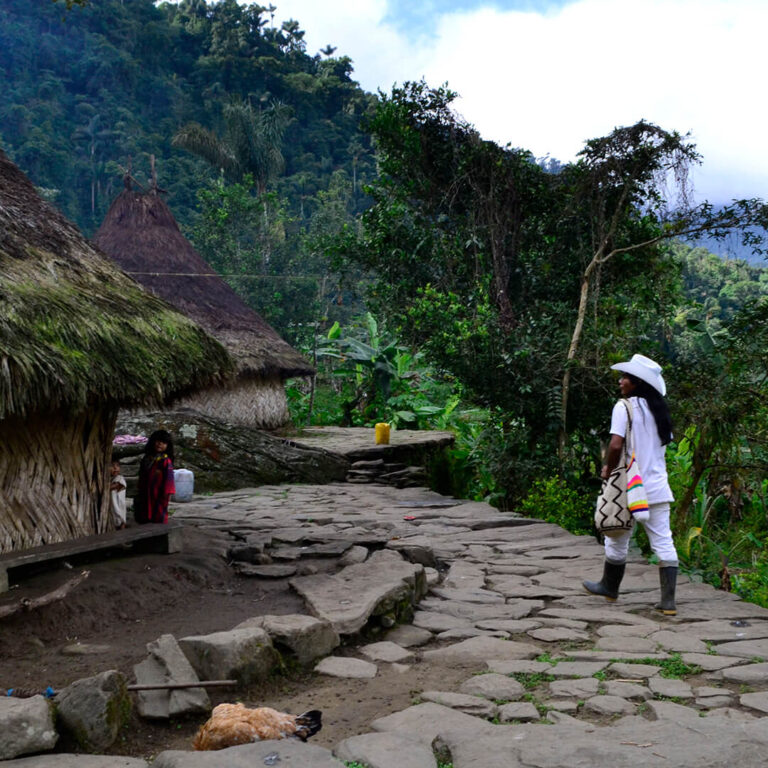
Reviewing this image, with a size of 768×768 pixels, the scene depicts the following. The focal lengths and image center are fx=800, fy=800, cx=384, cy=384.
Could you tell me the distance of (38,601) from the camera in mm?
4051

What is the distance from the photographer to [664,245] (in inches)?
360

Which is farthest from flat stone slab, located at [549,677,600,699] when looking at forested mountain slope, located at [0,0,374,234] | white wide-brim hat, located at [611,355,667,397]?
forested mountain slope, located at [0,0,374,234]

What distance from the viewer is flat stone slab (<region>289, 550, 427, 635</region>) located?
4254 millimetres

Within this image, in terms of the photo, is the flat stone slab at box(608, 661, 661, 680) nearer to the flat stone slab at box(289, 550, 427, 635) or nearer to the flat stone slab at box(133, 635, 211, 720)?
the flat stone slab at box(289, 550, 427, 635)

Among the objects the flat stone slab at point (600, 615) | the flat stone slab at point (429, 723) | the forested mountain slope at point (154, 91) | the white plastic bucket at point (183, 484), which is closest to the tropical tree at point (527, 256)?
the white plastic bucket at point (183, 484)

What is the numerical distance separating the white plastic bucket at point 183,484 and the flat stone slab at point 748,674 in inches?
249

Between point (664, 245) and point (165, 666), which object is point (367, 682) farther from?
point (664, 245)

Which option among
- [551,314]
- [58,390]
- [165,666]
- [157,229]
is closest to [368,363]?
[157,229]

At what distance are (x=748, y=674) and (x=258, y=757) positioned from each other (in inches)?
88.4

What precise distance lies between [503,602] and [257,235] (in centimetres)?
2156

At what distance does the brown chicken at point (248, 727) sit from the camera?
2.83 m

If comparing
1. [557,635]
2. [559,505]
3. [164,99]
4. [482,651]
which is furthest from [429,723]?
[164,99]

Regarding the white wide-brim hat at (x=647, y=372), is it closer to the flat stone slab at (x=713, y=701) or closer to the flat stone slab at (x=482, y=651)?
the flat stone slab at (x=482, y=651)

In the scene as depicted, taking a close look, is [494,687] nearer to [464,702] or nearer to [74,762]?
[464,702]
